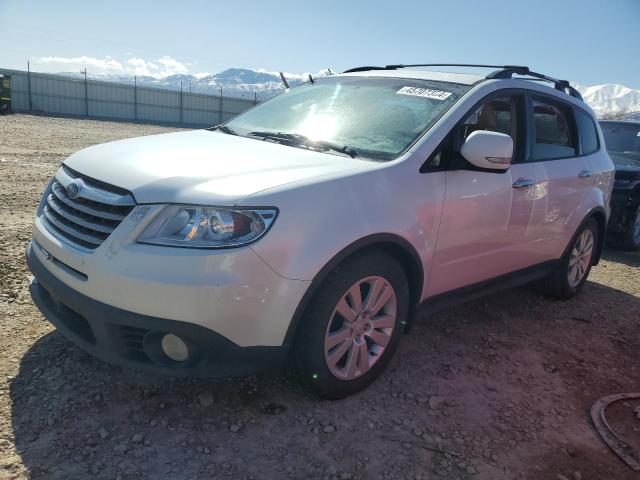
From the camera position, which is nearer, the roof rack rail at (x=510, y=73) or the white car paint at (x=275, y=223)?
the white car paint at (x=275, y=223)

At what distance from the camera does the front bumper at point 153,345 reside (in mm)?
2262

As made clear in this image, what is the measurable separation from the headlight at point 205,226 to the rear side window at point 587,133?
3.44 m

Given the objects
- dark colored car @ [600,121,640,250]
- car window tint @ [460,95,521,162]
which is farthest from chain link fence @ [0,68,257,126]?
car window tint @ [460,95,521,162]

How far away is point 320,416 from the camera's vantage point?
2699 millimetres

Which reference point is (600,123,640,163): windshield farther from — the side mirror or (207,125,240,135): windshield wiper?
(207,125,240,135): windshield wiper

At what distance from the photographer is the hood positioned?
230cm

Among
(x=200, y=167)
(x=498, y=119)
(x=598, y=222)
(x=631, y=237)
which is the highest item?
(x=498, y=119)

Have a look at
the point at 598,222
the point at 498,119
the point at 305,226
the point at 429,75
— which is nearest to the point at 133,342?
the point at 305,226

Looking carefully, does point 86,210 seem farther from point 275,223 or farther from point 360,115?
point 360,115

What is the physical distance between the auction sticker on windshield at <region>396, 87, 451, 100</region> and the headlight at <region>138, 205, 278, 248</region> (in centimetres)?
157

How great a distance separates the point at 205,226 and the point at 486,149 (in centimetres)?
163

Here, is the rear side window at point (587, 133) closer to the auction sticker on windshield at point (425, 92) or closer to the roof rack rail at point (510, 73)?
the roof rack rail at point (510, 73)

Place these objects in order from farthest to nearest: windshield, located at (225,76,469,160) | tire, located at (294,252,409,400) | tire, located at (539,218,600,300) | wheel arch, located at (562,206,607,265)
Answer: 1. tire, located at (539,218,600,300)
2. wheel arch, located at (562,206,607,265)
3. windshield, located at (225,76,469,160)
4. tire, located at (294,252,409,400)

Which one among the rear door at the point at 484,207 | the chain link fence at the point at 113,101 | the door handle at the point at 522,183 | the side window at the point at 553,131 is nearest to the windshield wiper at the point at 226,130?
the rear door at the point at 484,207
